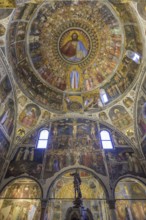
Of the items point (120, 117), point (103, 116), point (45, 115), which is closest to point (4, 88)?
point (45, 115)

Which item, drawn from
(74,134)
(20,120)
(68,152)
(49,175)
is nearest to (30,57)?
(20,120)

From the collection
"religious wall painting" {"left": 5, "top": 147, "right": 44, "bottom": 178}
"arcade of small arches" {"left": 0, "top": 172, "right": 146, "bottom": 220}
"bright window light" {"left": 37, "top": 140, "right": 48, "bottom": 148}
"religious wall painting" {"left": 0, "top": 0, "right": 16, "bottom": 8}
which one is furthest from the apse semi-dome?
"religious wall painting" {"left": 0, "top": 0, "right": 16, "bottom": 8}

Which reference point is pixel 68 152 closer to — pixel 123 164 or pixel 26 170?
pixel 26 170

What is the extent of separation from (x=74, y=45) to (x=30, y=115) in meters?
7.77

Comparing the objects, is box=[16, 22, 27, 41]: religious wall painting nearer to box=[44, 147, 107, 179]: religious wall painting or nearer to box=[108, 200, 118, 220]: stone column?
box=[44, 147, 107, 179]: religious wall painting

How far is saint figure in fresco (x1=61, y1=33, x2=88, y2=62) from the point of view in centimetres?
1600

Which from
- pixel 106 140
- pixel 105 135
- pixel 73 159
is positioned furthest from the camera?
pixel 105 135

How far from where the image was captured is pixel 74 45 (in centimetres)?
1612

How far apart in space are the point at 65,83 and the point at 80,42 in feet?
13.4

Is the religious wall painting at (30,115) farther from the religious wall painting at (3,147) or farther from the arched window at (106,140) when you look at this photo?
the arched window at (106,140)

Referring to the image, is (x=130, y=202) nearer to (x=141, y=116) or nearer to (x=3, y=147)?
(x=141, y=116)

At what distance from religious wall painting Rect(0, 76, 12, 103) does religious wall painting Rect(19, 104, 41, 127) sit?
2440mm

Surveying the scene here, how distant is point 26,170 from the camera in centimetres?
1224

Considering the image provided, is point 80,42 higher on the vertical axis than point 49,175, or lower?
higher
